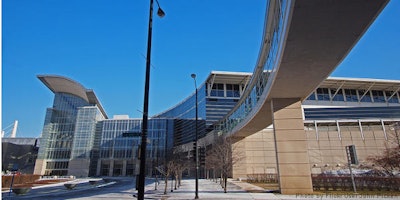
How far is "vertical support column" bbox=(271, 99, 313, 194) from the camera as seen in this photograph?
64.1 ft

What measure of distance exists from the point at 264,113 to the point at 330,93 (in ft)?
160

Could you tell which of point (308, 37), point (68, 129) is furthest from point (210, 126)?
point (308, 37)

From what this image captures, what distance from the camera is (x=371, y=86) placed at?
64.9m

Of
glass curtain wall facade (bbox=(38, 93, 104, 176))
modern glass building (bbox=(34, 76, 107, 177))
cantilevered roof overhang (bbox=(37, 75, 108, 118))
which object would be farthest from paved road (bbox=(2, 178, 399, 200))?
cantilevered roof overhang (bbox=(37, 75, 108, 118))

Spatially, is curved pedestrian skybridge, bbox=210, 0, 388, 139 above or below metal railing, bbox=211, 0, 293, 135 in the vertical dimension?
below

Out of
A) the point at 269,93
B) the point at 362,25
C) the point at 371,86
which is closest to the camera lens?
the point at 362,25

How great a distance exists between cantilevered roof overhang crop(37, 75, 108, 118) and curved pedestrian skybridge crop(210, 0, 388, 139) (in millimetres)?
79678

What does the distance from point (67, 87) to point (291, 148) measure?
87629 mm

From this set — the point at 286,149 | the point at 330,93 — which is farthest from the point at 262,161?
the point at 330,93

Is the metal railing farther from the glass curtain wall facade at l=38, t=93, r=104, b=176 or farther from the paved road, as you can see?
the glass curtain wall facade at l=38, t=93, r=104, b=176

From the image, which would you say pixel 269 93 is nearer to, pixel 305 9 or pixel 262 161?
pixel 305 9

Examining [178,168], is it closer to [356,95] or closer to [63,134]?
[356,95]

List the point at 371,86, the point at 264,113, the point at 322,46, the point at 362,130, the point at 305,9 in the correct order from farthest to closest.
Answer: the point at 371,86 < the point at 362,130 < the point at 264,113 < the point at 322,46 < the point at 305,9

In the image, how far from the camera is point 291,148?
20.2m
